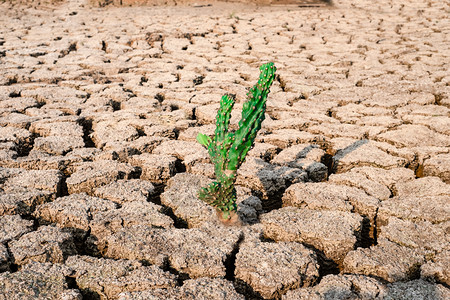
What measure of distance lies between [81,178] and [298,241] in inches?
40.4

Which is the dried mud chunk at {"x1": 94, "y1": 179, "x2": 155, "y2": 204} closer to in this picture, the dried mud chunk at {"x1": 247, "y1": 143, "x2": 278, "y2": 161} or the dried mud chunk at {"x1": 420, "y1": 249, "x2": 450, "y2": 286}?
the dried mud chunk at {"x1": 247, "y1": 143, "x2": 278, "y2": 161}

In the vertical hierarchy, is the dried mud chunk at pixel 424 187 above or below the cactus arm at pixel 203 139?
below

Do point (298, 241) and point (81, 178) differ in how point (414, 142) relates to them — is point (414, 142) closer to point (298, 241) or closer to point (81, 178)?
point (298, 241)

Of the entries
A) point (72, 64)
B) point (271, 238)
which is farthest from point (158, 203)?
point (72, 64)

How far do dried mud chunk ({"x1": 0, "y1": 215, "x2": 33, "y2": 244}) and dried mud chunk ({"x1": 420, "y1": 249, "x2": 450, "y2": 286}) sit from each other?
4.63 ft

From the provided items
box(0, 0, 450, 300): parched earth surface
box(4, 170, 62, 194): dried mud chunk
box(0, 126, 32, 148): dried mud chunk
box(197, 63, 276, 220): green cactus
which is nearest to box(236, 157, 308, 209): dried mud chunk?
box(0, 0, 450, 300): parched earth surface

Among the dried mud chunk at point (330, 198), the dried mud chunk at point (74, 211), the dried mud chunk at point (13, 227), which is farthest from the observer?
the dried mud chunk at point (330, 198)

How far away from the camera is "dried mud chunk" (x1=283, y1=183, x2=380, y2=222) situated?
74.0 inches

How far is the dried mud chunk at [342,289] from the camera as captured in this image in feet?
4.50

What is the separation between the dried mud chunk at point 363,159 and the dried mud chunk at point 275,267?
2.72ft

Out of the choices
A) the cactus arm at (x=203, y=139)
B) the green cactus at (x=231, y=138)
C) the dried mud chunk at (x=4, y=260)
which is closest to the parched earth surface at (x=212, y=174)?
the dried mud chunk at (x=4, y=260)

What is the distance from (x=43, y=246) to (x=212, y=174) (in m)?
0.87

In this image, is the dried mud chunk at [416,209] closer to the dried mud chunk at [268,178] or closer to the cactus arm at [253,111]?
the dried mud chunk at [268,178]

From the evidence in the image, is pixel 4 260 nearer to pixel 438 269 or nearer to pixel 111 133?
pixel 111 133
